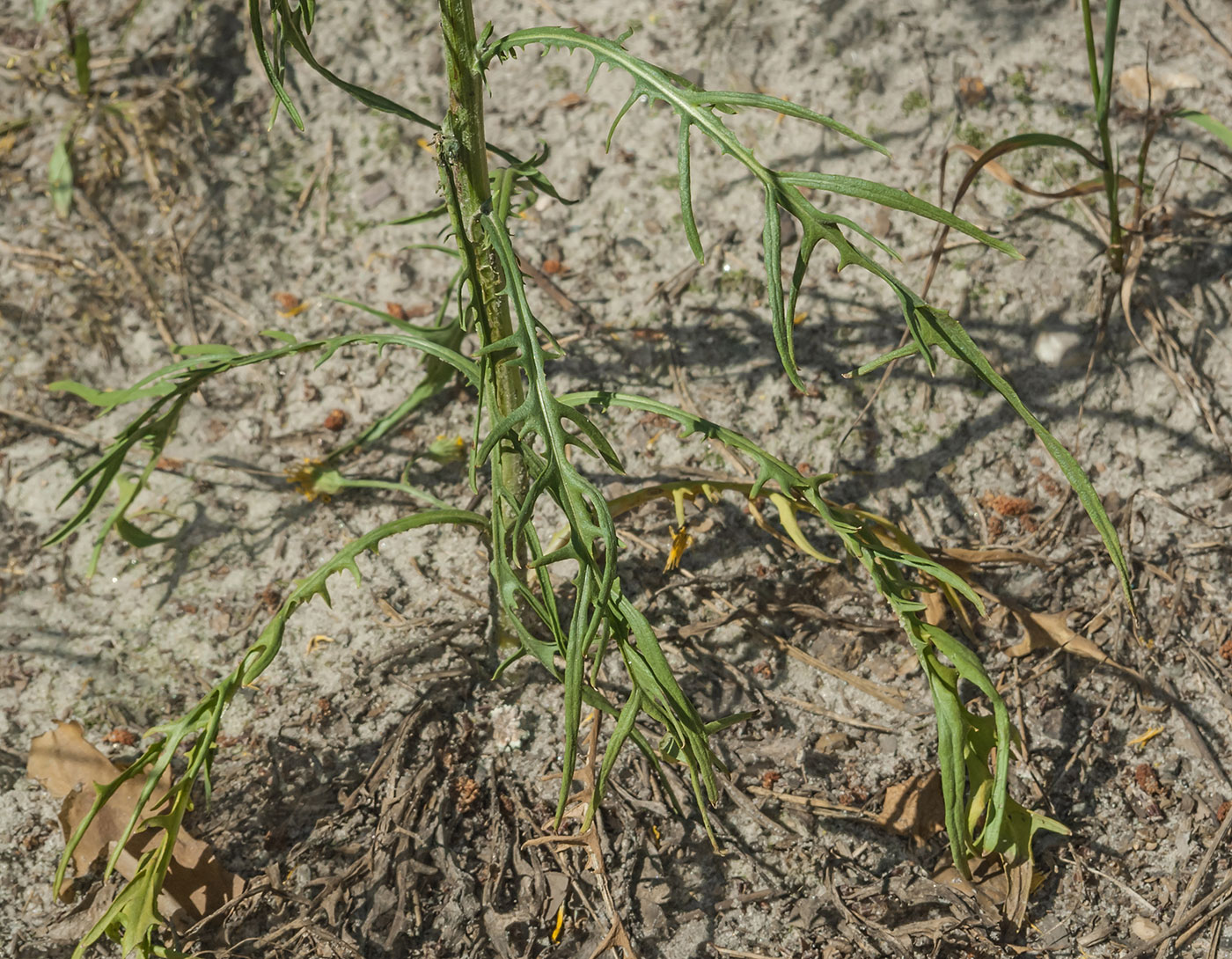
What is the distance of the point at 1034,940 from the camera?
175 centimetres

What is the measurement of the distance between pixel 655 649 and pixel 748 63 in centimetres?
179

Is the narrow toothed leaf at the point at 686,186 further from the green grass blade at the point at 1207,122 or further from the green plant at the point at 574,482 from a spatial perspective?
the green grass blade at the point at 1207,122

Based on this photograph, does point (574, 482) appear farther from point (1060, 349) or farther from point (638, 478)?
point (1060, 349)

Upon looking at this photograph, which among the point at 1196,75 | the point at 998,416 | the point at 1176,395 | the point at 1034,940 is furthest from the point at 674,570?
the point at 1196,75

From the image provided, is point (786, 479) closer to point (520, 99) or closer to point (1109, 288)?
point (1109, 288)

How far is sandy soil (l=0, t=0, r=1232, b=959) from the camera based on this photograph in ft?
5.86

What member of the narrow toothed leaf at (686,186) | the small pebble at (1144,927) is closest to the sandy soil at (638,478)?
the small pebble at (1144,927)

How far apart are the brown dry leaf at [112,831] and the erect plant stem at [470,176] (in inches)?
33.1

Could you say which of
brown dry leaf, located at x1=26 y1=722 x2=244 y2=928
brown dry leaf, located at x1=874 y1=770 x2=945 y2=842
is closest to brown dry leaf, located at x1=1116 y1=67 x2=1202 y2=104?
brown dry leaf, located at x1=874 y1=770 x2=945 y2=842

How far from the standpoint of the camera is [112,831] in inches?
70.9

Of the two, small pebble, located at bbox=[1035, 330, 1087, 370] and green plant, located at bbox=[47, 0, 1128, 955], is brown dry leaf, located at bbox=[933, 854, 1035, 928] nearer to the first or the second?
green plant, located at bbox=[47, 0, 1128, 955]

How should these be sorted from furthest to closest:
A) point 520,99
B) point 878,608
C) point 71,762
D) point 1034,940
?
1. point 520,99
2. point 878,608
3. point 71,762
4. point 1034,940

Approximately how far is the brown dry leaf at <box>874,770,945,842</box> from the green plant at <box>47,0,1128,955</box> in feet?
0.22

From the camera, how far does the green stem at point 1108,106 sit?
5.72 ft
